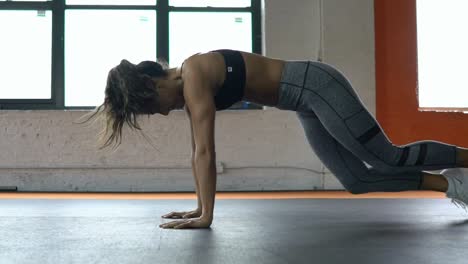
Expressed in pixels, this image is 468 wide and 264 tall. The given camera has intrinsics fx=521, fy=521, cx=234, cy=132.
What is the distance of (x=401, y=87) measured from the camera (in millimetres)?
4879

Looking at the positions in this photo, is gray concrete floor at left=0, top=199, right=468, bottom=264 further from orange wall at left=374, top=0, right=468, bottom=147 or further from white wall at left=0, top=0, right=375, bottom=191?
orange wall at left=374, top=0, right=468, bottom=147

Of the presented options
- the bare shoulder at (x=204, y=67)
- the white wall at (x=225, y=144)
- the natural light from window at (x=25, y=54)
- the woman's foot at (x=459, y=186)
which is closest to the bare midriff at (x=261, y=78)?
the bare shoulder at (x=204, y=67)

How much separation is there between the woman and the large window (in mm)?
2897

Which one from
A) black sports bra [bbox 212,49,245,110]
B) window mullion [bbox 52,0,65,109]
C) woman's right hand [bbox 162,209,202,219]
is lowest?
woman's right hand [bbox 162,209,202,219]

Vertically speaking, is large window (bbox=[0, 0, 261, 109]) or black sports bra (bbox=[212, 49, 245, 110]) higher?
large window (bbox=[0, 0, 261, 109])

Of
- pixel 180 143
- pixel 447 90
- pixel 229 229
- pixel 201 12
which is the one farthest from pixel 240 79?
pixel 447 90

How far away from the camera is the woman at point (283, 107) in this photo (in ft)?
6.23

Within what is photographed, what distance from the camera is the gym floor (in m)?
1.37

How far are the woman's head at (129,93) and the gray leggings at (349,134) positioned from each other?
20.0 inches

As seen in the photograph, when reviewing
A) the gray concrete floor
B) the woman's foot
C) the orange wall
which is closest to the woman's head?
the gray concrete floor

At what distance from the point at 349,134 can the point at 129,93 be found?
2.78 ft

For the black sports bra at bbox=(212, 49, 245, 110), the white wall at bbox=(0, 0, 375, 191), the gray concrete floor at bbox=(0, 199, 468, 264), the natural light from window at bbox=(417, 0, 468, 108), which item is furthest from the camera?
the natural light from window at bbox=(417, 0, 468, 108)

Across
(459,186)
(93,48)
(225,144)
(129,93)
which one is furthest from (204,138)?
(93,48)

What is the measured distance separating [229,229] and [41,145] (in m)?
3.39
